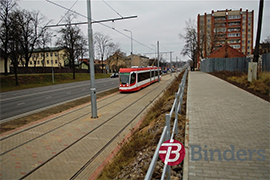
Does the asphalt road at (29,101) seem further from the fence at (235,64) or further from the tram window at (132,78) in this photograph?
the fence at (235,64)

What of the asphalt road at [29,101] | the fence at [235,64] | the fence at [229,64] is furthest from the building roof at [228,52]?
the asphalt road at [29,101]

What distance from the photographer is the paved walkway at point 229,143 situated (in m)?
3.89

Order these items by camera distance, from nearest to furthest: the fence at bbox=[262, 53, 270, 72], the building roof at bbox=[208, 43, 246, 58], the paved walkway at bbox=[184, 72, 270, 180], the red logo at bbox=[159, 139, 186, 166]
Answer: the red logo at bbox=[159, 139, 186, 166], the paved walkway at bbox=[184, 72, 270, 180], the fence at bbox=[262, 53, 270, 72], the building roof at bbox=[208, 43, 246, 58]

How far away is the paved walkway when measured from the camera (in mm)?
3891

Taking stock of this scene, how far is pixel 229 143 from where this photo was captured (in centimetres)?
515

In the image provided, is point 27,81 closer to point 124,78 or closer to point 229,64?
point 124,78

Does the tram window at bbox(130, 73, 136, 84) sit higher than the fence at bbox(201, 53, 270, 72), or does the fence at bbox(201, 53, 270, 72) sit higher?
the fence at bbox(201, 53, 270, 72)

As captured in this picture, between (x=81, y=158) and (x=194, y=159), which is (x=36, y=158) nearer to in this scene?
(x=81, y=158)

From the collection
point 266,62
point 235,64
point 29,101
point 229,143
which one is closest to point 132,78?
point 29,101

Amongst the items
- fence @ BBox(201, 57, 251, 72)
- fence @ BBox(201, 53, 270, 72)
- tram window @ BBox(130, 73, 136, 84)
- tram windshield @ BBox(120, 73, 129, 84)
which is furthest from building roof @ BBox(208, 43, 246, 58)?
tram windshield @ BBox(120, 73, 129, 84)

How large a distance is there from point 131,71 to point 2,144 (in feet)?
56.0

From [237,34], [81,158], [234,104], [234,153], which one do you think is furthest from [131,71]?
[237,34]

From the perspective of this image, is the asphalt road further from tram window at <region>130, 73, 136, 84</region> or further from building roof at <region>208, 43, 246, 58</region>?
building roof at <region>208, 43, 246, 58</region>

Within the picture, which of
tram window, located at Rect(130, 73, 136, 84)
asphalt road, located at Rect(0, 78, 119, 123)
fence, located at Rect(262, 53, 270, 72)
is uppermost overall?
fence, located at Rect(262, 53, 270, 72)
